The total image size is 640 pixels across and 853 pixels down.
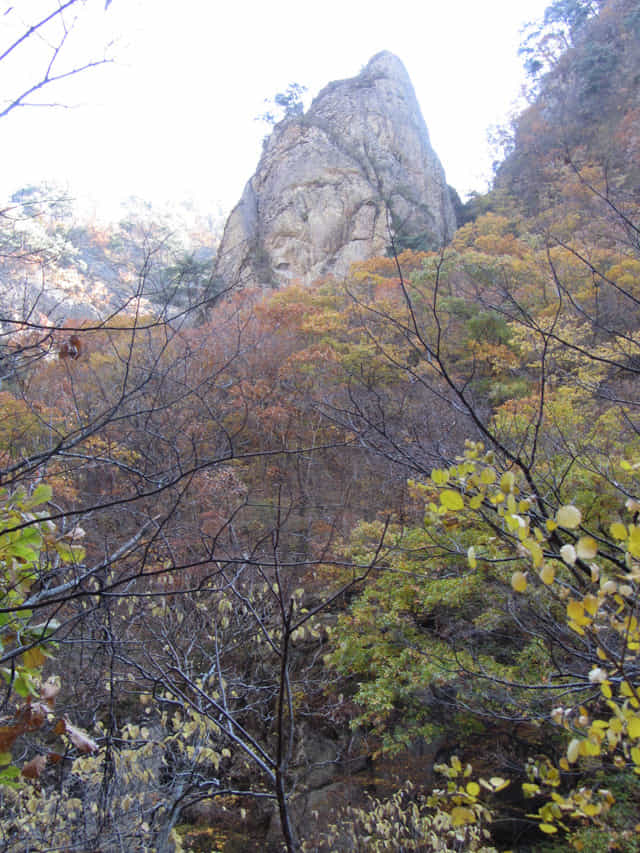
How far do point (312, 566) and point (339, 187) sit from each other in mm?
24135

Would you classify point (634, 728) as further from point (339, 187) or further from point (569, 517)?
point (339, 187)

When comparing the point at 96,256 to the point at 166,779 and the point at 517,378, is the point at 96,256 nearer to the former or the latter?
the point at 166,779

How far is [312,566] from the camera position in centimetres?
1028

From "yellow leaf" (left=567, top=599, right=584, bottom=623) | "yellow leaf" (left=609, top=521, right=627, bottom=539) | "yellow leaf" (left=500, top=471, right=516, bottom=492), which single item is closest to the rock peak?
"yellow leaf" (left=500, top=471, right=516, bottom=492)

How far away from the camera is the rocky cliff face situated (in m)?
28.6

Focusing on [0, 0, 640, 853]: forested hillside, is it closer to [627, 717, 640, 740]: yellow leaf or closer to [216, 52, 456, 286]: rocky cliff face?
[627, 717, 640, 740]: yellow leaf

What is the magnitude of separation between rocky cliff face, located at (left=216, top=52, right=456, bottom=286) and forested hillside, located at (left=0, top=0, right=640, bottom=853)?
1022cm

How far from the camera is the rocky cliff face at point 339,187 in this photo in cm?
2858

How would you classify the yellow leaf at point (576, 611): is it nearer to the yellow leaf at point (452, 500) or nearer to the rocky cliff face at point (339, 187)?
the yellow leaf at point (452, 500)

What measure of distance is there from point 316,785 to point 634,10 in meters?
37.5

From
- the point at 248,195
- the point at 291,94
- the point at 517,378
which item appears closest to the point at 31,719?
the point at 517,378

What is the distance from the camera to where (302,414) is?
603 inches

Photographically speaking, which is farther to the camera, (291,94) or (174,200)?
(174,200)

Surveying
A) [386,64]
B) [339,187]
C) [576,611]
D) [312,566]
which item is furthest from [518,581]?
[386,64]
